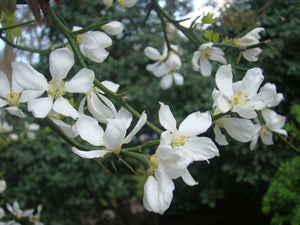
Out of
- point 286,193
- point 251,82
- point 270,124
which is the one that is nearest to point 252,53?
point 270,124

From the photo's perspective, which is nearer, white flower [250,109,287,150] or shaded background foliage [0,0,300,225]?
white flower [250,109,287,150]

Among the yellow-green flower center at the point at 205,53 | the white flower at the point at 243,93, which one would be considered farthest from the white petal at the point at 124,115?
the yellow-green flower center at the point at 205,53

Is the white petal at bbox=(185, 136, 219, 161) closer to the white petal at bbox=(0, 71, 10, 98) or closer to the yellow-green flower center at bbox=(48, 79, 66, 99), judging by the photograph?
the yellow-green flower center at bbox=(48, 79, 66, 99)

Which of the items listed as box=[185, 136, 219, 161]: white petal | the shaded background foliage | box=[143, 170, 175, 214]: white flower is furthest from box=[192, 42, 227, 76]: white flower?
the shaded background foliage

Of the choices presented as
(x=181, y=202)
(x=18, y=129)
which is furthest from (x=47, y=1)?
(x=181, y=202)

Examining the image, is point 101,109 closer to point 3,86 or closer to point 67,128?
point 67,128

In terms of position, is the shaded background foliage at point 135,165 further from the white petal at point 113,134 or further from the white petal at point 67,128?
the white petal at point 113,134
